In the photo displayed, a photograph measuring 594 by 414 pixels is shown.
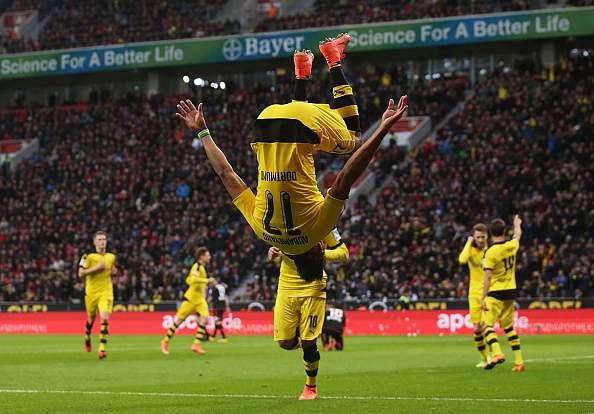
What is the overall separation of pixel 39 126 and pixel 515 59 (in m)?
23.8

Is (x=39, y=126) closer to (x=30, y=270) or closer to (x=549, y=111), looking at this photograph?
(x=30, y=270)

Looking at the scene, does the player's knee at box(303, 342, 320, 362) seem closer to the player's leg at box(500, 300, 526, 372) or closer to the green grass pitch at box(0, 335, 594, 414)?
the green grass pitch at box(0, 335, 594, 414)

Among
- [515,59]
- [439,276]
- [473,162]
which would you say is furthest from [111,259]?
[515,59]

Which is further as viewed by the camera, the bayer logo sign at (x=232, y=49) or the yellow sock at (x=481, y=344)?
the bayer logo sign at (x=232, y=49)

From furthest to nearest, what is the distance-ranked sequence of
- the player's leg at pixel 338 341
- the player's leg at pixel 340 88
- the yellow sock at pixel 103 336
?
1. the player's leg at pixel 338 341
2. the yellow sock at pixel 103 336
3. the player's leg at pixel 340 88

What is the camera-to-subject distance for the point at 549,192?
43375 millimetres

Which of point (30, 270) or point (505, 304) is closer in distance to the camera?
point (505, 304)

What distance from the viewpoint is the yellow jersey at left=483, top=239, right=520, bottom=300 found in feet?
65.9

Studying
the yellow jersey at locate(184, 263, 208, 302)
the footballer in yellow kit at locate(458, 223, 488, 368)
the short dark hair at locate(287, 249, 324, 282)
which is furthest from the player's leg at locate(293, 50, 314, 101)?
the yellow jersey at locate(184, 263, 208, 302)

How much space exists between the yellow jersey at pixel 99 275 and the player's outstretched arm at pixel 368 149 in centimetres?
1554

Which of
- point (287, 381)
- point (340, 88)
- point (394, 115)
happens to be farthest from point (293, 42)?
point (394, 115)

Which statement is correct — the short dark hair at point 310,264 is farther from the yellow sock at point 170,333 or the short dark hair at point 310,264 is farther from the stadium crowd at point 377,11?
the stadium crowd at point 377,11

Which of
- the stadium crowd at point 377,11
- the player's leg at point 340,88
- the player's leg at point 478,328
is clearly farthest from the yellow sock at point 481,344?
the stadium crowd at point 377,11

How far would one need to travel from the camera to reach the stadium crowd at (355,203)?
4169cm
